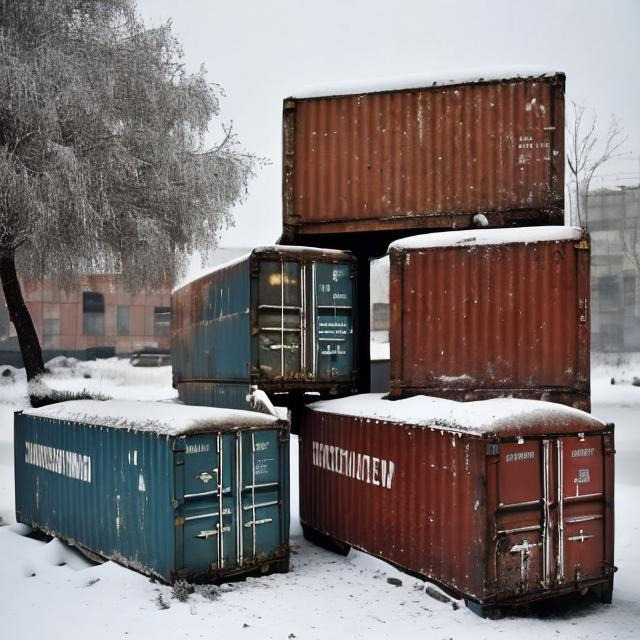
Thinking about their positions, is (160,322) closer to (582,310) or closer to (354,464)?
(354,464)

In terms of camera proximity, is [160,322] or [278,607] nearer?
[278,607]

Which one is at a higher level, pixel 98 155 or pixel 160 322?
pixel 98 155

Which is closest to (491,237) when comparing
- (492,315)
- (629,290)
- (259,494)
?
(492,315)

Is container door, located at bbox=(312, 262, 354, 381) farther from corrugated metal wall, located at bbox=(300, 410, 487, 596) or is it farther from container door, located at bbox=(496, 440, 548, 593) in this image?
container door, located at bbox=(496, 440, 548, 593)

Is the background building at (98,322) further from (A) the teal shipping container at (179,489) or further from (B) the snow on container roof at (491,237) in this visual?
(B) the snow on container roof at (491,237)

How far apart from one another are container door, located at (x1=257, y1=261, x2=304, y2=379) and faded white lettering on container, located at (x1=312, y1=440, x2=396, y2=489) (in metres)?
1.51

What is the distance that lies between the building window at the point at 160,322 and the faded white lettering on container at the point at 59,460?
28.6 metres

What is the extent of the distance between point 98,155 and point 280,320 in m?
9.55

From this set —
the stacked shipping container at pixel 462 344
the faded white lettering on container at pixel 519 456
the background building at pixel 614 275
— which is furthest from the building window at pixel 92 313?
the faded white lettering on container at pixel 519 456

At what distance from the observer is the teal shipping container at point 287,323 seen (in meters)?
11.8

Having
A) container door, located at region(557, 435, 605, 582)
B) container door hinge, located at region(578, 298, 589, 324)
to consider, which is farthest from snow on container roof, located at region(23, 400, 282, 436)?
container door hinge, located at region(578, 298, 589, 324)

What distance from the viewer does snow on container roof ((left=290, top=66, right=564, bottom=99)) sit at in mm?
11789

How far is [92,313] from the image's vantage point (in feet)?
133

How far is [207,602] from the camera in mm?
8602
